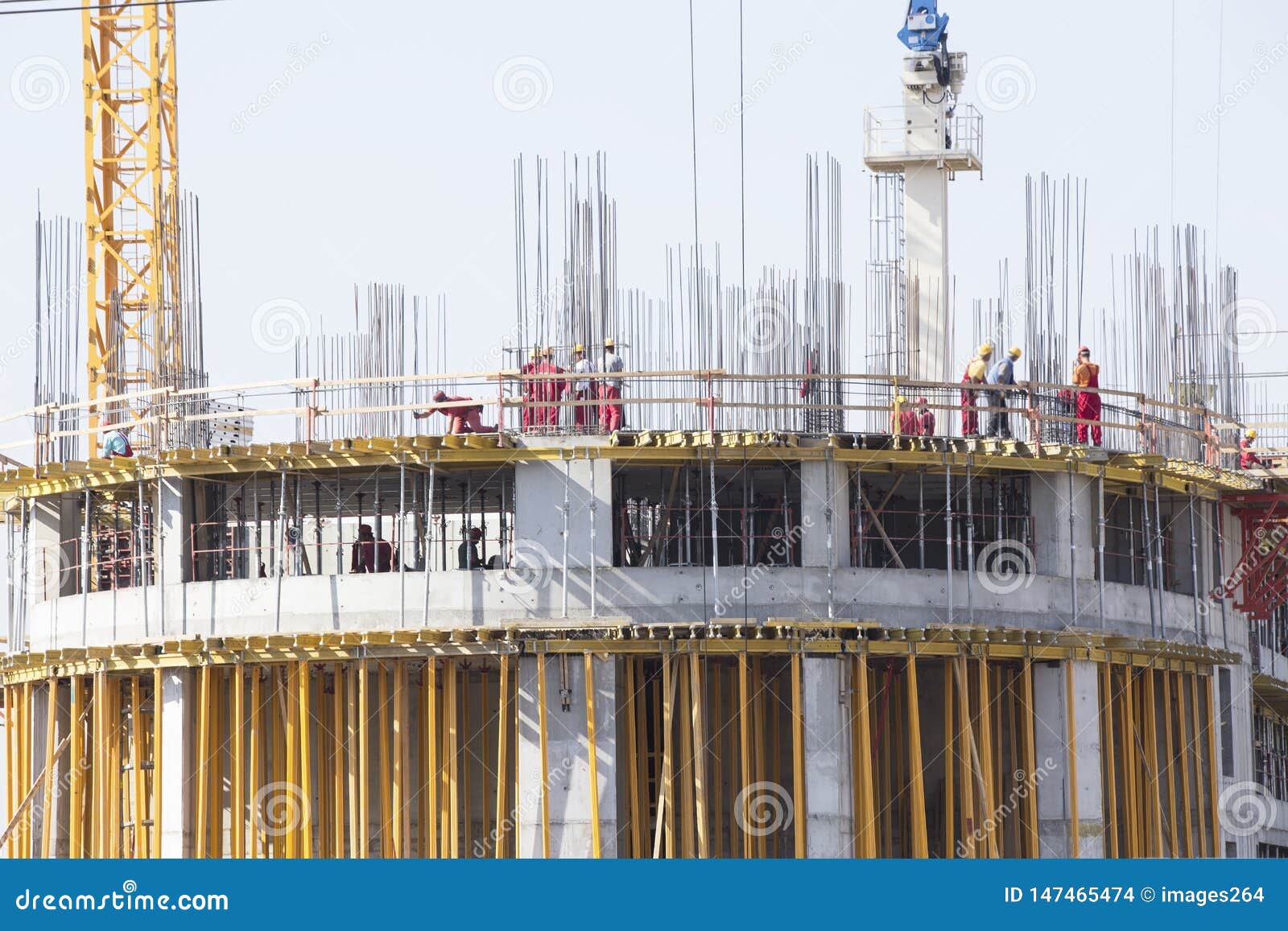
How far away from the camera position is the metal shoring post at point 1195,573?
38.4 metres

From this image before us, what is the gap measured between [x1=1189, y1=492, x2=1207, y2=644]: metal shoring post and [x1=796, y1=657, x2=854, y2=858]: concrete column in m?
7.41

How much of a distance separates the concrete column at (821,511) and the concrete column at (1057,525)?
3285 mm

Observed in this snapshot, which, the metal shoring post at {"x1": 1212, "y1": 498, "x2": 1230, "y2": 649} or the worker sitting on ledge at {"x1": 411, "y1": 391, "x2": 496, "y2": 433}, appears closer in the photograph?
the worker sitting on ledge at {"x1": 411, "y1": 391, "x2": 496, "y2": 433}

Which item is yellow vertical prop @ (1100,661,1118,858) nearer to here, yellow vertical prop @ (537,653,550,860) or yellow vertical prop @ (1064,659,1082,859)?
yellow vertical prop @ (1064,659,1082,859)

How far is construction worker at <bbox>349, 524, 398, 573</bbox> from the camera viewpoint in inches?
1432

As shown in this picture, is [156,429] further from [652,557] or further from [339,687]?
[652,557]

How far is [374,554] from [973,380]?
9821 millimetres

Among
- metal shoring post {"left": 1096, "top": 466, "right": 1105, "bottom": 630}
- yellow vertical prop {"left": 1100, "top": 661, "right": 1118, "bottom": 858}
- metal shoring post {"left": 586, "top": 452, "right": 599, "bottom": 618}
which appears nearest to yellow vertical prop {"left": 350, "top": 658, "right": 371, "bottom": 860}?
metal shoring post {"left": 586, "top": 452, "right": 599, "bottom": 618}

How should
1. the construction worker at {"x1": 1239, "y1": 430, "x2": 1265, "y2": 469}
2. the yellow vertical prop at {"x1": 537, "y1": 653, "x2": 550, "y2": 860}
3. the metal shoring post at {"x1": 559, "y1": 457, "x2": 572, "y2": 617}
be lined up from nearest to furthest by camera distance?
the yellow vertical prop at {"x1": 537, "y1": 653, "x2": 550, "y2": 860} → the metal shoring post at {"x1": 559, "y1": 457, "x2": 572, "y2": 617} → the construction worker at {"x1": 1239, "y1": 430, "x2": 1265, "y2": 469}

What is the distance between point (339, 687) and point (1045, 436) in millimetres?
12031

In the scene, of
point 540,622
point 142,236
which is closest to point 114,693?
point 540,622

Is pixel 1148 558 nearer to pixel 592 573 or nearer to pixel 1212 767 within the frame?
pixel 1212 767

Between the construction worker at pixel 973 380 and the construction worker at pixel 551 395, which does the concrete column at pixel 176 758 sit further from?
the construction worker at pixel 973 380

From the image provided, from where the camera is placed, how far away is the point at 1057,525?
36.4m
